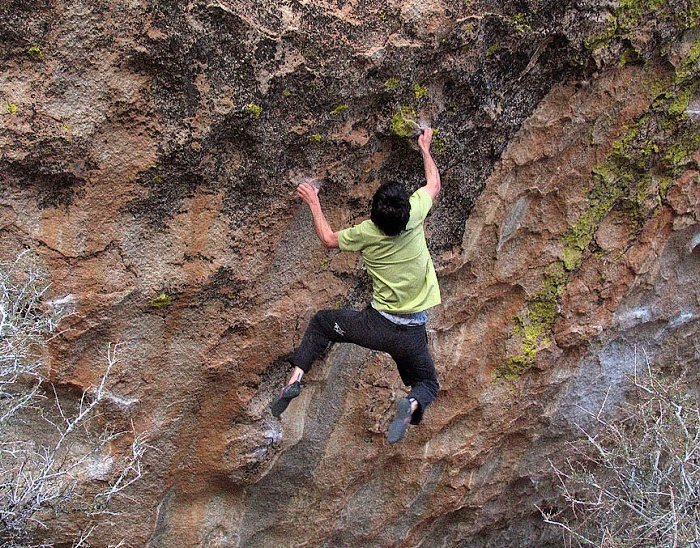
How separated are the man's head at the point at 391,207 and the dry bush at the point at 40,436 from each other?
123cm

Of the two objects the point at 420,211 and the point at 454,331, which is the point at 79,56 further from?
the point at 454,331

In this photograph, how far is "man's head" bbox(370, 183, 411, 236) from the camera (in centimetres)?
267

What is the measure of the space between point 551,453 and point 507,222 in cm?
177

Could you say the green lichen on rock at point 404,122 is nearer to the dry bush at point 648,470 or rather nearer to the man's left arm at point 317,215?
the man's left arm at point 317,215

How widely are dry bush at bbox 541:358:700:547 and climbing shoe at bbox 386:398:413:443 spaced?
1.52 meters

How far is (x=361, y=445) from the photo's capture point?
3.87 m

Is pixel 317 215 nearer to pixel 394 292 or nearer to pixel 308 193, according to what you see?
pixel 308 193

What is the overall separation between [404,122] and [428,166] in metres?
0.21

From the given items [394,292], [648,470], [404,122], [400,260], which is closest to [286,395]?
[394,292]

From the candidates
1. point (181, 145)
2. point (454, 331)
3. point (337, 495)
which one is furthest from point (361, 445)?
point (181, 145)

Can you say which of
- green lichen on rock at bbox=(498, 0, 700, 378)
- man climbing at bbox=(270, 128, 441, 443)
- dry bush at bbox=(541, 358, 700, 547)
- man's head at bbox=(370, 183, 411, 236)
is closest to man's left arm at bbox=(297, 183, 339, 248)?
man climbing at bbox=(270, 128, 441, 443)

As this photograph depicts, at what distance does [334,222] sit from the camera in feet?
10.5

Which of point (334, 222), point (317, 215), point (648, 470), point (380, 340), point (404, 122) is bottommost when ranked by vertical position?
point (648, 470)

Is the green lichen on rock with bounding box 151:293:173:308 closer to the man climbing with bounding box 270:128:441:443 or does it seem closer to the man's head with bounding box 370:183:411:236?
the man climbing with bounding box 270:128:441:443
